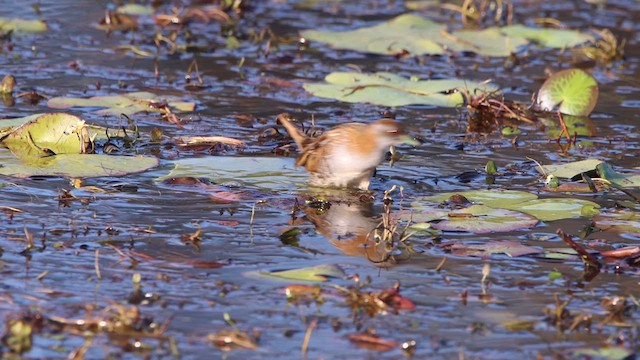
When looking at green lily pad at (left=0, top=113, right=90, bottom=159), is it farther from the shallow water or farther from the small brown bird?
the small brown bird

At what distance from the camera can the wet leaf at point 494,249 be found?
231 inches

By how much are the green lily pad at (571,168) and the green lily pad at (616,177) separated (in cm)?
17

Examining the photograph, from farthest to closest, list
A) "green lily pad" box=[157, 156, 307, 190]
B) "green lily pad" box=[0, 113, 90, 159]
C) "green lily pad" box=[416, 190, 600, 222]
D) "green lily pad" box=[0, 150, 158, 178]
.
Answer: "green lily pad" box=[0, 113, 90, 159]
"green lily pad" box=[157, 156, 307, 190]
"green lily pad" box=[0, 150, 158, 178]
"green lily pad" box=[416, 190, 600, 222]

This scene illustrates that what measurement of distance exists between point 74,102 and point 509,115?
344cm

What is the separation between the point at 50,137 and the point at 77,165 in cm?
43

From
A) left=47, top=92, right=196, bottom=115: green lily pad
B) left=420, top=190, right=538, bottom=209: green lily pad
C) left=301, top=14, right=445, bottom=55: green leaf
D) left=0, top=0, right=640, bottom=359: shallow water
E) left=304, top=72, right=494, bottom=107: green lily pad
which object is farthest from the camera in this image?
left=301, top=14, right=445, bottom=55: green leaf

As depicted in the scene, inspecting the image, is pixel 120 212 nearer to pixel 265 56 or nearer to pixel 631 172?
pixel 631 172

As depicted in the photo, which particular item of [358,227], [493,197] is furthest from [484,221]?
[358,227]

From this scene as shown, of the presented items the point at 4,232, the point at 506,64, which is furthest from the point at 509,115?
the point at 4,232

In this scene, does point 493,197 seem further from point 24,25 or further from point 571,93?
point 24,25

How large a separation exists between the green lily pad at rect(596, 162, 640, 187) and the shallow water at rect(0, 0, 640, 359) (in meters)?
0.15

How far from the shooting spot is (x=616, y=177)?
734cm


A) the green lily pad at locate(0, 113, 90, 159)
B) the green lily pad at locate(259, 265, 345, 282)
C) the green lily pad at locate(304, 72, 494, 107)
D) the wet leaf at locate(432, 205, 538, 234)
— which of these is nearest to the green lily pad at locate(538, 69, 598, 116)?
the green lily pad at locate(304, 72, 494, 107)

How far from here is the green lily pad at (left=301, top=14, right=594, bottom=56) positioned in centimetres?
1202
